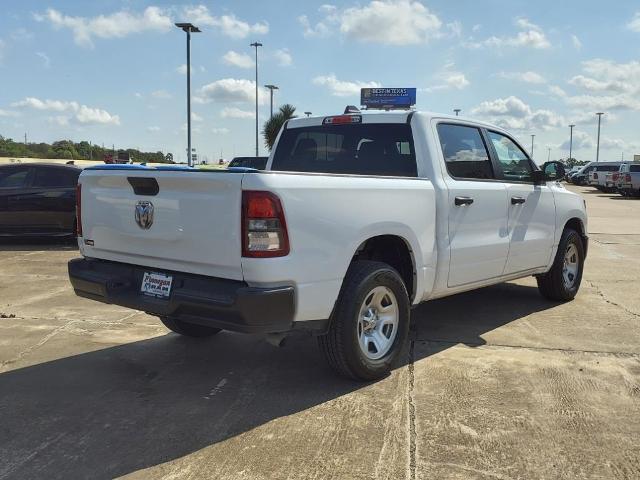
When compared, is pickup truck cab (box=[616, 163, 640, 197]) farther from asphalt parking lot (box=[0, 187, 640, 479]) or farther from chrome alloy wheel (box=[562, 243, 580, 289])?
asphalt parking lot (box=[0, 187, 640, 479])

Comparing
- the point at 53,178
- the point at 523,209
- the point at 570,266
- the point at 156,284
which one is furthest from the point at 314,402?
the point at 53,178

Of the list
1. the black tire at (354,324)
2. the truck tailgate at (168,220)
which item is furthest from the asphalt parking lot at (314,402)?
the truck tailgate at (168,220)

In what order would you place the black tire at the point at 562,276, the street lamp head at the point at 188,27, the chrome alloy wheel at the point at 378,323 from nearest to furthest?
the chrome alloy wheel at the point at 378,323 → the black tire at the point at 562,276 → the street lamp head at the point at 188,27

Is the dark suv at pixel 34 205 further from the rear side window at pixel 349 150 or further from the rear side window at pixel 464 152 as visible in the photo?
the rear side window at pixel 464 152

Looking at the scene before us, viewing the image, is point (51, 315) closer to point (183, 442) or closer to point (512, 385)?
point (183, 442)

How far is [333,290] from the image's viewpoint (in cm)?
372

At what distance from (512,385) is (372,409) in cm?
108

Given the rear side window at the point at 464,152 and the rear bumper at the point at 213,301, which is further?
the rear side window at the point at 464,152

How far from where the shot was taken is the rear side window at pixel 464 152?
15.9 ft

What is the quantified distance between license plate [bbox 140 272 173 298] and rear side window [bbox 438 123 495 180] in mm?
2394

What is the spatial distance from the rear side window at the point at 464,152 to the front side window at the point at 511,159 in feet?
0.83

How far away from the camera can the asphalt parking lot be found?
308 cm

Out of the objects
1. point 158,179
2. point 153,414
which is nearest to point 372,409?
point 153,414

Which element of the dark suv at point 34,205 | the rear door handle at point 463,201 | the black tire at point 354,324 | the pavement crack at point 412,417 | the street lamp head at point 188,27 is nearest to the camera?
the pavement crack at point 412,417
